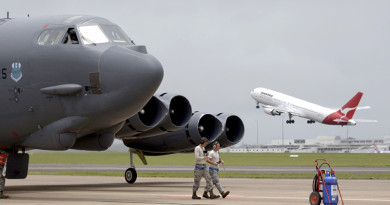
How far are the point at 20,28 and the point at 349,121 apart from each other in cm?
11443

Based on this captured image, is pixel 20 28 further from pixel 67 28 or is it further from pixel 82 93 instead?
pixel 82 93

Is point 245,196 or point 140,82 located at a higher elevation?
point 140,82

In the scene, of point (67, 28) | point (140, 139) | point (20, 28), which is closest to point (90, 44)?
point (67, 28)

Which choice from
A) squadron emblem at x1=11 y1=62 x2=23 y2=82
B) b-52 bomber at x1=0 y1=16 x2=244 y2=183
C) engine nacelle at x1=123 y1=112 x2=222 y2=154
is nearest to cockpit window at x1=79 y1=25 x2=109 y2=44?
b-52 bomber at x1=0 y1=16 x2=244 y2=183

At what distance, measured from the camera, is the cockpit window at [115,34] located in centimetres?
2130

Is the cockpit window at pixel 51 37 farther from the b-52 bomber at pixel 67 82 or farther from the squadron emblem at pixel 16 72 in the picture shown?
the squadron emblem at pixel 16 72

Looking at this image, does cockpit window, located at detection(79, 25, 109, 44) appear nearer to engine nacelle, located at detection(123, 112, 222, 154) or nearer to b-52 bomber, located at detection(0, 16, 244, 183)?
b-52 bomber, located at detection(0, 16, 244, 183)

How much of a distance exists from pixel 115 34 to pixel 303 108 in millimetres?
113695

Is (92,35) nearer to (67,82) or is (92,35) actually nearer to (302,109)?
(67,82)

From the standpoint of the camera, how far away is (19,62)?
69.6 feet

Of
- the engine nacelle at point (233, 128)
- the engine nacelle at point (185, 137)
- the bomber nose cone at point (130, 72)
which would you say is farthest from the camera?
the engine nacelle at point (233, 128)

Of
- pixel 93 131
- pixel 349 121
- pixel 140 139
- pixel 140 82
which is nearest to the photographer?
pixel 140 82

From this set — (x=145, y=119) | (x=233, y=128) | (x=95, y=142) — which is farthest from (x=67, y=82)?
(x=233, y=128)

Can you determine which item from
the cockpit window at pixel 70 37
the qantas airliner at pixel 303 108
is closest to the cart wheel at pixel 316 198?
the cockpit window at pixel 70 37
